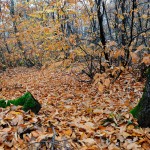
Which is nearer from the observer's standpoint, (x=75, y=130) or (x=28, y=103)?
(x=75, y=130)

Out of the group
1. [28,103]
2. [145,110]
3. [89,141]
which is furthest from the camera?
[28,103]

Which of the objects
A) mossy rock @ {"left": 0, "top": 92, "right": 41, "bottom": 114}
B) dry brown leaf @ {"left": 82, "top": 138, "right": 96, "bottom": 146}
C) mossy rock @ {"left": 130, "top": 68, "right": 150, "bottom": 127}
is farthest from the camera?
mossy rock @ {"left": 0, "top": 92, "right": 41, "bottom": 114}

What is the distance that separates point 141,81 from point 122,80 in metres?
0.63

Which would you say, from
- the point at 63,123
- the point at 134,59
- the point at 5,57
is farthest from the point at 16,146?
the point at 5,57

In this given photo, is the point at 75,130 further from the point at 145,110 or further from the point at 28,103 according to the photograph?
the point at 28,103

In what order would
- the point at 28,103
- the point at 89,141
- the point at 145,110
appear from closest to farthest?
the point at 89,141 → the point at 145,110 → the point at 28,103

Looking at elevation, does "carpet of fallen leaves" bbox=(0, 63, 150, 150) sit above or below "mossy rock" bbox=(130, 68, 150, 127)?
below

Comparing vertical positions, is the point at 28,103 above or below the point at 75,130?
above

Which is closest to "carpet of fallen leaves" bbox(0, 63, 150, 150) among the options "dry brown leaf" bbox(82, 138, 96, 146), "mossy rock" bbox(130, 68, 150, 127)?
"dry brown leaf" bbox(82, 138, 96, 146)

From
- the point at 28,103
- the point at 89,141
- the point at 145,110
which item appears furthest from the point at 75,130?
the point at 28,103

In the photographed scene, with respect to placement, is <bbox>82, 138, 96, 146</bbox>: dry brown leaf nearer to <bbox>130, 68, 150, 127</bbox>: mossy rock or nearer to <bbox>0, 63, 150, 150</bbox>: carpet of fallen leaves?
<bbox>0, 63, 150, 150</bbox>: carpet of fallen leaves

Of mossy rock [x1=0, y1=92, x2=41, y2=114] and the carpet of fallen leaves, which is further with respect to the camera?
mossy rock [x1=0, y1=92, x2=41, y2=114]

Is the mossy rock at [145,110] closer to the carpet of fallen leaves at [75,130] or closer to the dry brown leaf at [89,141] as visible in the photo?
the carpet of fallen leaves at [75,130]

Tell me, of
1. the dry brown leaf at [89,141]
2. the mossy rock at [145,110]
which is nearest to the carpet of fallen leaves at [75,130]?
the dry brown leaf at [89,141]
